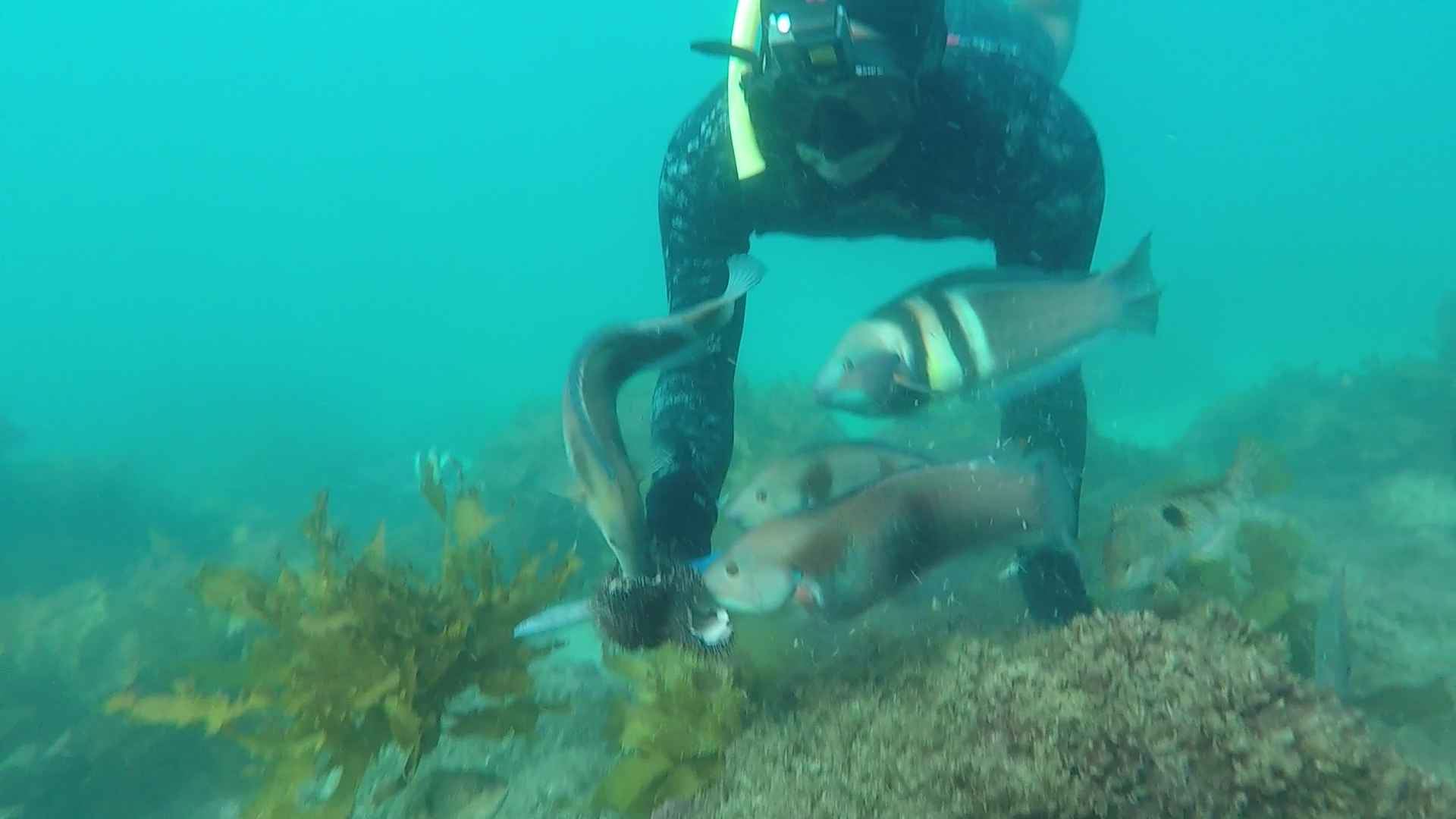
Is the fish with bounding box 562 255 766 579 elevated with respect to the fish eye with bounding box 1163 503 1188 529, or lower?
elevated

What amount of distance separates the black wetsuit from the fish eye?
330mm

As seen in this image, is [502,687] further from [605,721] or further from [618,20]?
[618,20]

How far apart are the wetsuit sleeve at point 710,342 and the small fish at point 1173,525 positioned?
143 cm

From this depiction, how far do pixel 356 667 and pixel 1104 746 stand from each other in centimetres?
287

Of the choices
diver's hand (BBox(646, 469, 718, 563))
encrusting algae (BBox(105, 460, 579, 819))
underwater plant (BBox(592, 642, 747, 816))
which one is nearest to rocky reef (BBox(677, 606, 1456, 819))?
underwater plant (BBox(592, 642, 747, 816))

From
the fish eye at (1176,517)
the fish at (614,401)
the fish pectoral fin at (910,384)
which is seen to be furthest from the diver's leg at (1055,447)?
the fish at (614,401)

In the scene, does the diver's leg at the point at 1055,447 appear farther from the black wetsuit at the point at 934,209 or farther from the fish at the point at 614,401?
the fish at the point at 614,401

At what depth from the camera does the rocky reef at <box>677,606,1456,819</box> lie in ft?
6.31

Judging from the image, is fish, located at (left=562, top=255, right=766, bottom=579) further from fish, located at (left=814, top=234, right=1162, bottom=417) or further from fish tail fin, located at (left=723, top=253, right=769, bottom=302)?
fish, located at (left=814, top=234, right=1162, bottom=417)

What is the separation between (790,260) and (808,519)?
2873 inches

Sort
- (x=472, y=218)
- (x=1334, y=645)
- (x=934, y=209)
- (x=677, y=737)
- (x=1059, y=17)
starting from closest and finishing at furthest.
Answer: (x=677, y=737), (x=934, y=209), (x=1334, y=645), (x=1059, y=17), (x=472, y=218)

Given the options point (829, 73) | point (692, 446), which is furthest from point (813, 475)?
point (829, 73)

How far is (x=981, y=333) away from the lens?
7.22ft

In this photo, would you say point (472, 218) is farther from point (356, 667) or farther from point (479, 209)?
point (356, 667)
